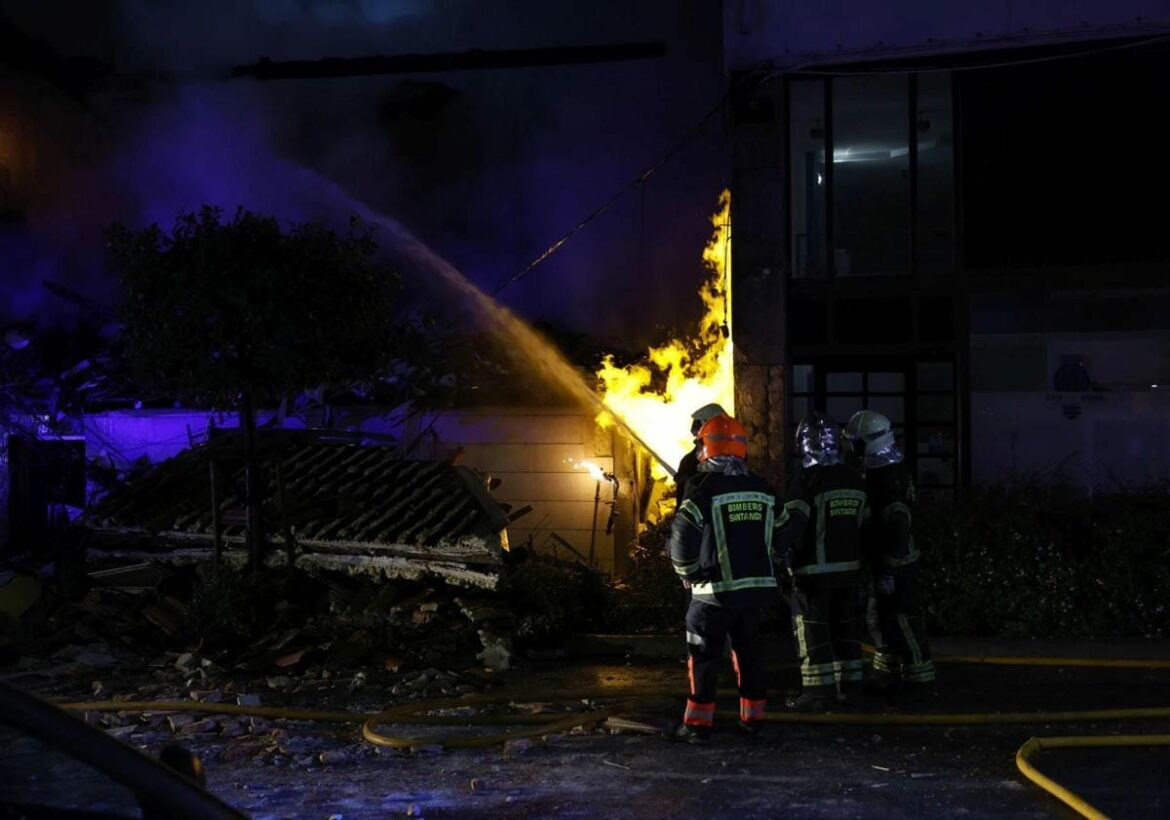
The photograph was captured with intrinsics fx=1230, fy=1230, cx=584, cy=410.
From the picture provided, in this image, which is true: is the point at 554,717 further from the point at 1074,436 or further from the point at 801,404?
the point at 1074,436

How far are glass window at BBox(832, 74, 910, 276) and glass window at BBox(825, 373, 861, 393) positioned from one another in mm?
1021

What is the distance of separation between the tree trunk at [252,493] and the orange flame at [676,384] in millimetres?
4423

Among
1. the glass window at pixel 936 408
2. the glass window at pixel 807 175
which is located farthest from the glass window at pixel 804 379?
the glass window at pixel 936 408

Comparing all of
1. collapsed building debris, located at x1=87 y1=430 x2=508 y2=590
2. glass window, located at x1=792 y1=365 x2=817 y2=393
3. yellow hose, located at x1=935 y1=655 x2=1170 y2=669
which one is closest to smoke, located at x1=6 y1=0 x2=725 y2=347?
glass window, located at x1=792 y1=365 x2=817 y2=393

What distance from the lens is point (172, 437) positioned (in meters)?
14.9

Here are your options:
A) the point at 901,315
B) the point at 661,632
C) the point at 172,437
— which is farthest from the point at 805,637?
the point at 172,437

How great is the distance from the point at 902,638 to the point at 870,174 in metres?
5.82

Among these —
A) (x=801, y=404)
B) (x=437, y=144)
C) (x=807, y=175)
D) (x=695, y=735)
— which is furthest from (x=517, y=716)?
(x=437, y=144)

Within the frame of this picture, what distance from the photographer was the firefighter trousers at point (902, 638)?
768cm

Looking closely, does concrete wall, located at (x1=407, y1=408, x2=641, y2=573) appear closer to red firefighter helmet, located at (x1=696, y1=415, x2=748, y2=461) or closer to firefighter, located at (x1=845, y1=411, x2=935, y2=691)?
firefighter, located at (x1=845, y1=411, x2=935, y2=691)

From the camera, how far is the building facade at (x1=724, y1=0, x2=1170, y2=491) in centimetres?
1159

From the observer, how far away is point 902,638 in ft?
25.3

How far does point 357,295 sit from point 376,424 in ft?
14.9

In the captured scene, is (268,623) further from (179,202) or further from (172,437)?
(179,202)
